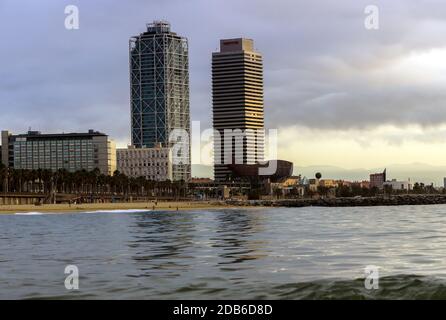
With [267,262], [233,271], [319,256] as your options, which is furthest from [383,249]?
[233,271]

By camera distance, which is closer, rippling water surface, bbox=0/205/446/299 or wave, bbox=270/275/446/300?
wave, bbox=270/275/446/300

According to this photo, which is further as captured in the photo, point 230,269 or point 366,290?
point 230,269

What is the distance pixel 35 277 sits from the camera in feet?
122

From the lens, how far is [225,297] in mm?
29375

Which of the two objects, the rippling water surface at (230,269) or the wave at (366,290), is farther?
the rippling water surface at (230,269)
